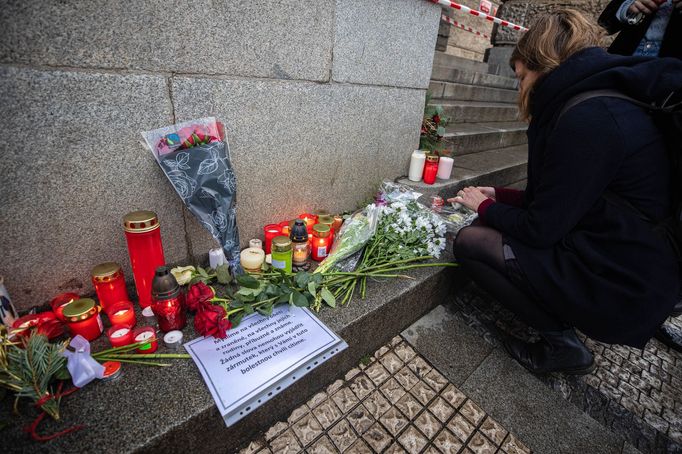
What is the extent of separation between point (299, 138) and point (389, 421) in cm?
192

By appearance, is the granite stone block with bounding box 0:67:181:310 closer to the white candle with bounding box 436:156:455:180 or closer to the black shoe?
the white candle with bounding box 436:156:455:180

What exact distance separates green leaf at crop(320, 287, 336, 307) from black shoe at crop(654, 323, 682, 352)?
265 cm

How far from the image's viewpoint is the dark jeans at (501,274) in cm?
195

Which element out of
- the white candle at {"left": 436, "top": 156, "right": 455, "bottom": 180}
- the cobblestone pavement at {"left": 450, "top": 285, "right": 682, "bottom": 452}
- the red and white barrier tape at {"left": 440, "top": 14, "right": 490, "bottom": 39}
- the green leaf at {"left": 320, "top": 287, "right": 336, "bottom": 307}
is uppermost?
the red and white barrier tape at {"left": 440, "top": 14, "right": 490, "bottom": 39}

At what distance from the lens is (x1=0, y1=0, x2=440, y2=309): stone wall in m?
1.37

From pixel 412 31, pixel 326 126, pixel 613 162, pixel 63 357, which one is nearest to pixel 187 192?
pixel 63 357

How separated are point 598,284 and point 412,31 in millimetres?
2461

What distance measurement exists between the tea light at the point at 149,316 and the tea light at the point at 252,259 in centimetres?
57

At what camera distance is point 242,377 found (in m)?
1.44

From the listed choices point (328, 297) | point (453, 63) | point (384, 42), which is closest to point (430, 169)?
point (384, 42)

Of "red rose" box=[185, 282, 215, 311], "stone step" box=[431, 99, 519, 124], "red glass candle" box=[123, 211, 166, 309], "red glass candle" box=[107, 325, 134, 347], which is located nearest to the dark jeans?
"red rose" box=[185, 282, 215, 311]

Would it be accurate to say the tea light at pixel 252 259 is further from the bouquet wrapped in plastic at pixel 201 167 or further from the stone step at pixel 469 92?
the stone step at pixel 469 92

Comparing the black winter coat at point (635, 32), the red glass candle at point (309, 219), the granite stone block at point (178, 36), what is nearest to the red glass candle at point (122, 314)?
the granite stone block at point (178, 36)

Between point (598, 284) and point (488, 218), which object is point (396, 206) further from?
point (598, 284)
